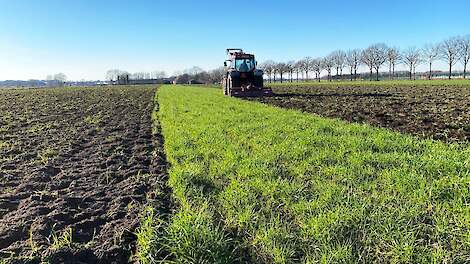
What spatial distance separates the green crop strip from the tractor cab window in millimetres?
18191

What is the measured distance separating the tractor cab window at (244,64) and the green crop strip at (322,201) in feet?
59.7

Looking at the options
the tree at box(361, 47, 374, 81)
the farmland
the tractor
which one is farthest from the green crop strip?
the tree at box(361, 47, 374, 81)

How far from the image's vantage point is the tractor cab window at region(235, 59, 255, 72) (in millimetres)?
25891

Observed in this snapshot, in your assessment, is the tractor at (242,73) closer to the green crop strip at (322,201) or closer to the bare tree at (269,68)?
the green crop strip at (322,201)

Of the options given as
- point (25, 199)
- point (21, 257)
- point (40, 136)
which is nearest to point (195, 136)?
point (25, 199)

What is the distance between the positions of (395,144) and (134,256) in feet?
18.7

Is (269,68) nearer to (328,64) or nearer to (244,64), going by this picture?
(328,64)

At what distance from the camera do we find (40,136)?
1155 centimetres

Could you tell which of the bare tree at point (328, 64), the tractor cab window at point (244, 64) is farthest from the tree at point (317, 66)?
the tractor cab window at point (244, 64)

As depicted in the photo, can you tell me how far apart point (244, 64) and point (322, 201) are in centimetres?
2209

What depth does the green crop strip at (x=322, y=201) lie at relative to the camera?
11.4ft

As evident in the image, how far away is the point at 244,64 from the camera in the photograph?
25.9 m

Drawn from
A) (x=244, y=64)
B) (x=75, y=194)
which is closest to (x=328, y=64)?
(x=244, y=64)

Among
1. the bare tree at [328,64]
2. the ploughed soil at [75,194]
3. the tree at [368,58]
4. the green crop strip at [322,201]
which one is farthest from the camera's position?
the bare tree at [328,64]
